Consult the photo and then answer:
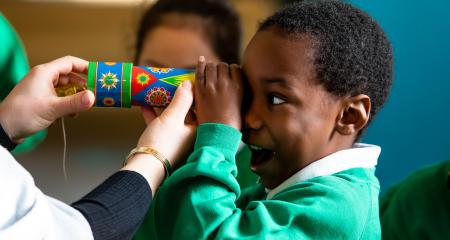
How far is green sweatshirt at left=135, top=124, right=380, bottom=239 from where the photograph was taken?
2.19 feet

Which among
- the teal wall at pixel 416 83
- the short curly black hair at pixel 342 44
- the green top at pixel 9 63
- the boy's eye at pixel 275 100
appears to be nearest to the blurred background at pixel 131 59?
the teal wall at pixel 416 83

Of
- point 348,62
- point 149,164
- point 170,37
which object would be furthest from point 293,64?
point 170,37

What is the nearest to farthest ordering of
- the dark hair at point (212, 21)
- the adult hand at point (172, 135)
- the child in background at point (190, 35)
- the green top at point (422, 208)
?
the adult hand at point (172, 135), the green top at point (422, 208), the child in background at point (190, 35), the dark hair at point (212, 21)

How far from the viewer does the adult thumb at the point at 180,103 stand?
742 millimetres

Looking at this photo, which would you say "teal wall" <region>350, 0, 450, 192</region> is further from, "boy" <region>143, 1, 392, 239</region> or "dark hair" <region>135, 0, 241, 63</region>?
"boy" <region>143, 1, 392, 239</region>

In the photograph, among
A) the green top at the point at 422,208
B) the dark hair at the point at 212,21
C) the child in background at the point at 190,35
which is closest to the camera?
the green top at the point at 422,208

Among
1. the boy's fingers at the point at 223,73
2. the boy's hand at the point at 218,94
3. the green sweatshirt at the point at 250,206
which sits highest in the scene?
the boy's fingers at the point at 223,73

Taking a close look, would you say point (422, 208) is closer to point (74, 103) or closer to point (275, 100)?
point (275, 100)

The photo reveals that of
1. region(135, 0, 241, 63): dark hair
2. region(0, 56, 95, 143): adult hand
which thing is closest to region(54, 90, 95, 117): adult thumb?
region(0, 56, 95, 143): adult hand

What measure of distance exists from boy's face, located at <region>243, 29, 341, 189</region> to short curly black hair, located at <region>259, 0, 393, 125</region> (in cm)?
1

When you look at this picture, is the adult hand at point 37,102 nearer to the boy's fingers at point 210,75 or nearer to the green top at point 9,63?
the boy's fingers at point 210,75

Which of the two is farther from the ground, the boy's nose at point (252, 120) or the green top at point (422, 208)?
the boy's nose at point (252, 120)

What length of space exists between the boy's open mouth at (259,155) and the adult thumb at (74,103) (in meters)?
0.22

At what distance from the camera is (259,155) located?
2.53 ft
